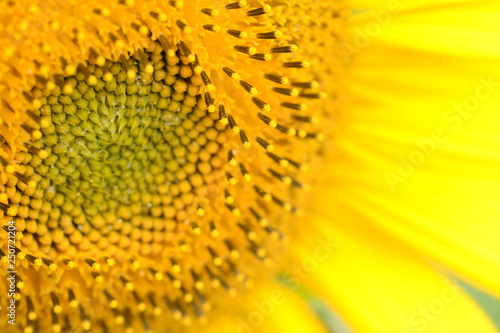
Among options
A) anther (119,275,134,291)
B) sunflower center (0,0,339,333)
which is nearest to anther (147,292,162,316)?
sunflower center (0,0,339,333)

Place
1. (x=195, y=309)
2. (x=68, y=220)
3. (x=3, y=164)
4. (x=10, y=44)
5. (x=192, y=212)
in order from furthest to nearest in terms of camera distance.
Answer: (x=195, y=309) < (x=192, y=212) < (x=68, y=220) < (x=3, y=164) < (x=10, y=44)

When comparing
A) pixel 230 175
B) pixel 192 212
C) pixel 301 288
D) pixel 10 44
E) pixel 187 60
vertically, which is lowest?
pixel 301 288

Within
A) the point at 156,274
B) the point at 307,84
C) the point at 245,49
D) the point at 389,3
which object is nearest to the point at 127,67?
the point at 245,49

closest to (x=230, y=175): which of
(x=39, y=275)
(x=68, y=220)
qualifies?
(x=68, y=220)

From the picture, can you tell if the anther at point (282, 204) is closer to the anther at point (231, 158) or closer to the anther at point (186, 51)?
the anther at point (231, 158)

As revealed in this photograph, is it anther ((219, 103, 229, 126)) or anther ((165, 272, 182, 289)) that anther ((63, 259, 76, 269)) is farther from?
anther ((219, 103, 229, 126))

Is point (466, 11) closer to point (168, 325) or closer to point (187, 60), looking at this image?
point (187, 60)

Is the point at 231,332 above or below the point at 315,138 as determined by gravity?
below

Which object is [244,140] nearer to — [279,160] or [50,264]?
[279,160]
